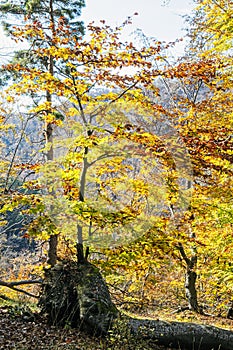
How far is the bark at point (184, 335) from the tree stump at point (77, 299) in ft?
1.95

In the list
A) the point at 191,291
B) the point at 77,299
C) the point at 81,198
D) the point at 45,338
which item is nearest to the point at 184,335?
the point at 77,299

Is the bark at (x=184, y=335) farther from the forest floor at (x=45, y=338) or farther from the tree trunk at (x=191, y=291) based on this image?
the tree trunk at (x=191, y=291)

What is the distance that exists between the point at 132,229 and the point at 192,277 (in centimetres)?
545

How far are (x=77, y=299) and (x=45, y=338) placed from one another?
0.92 m

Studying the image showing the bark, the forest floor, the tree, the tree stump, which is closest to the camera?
the forest floor

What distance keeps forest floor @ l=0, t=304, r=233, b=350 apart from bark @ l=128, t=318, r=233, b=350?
227 millimetres

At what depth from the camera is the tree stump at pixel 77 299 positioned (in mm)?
5359

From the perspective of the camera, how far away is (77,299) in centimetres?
564

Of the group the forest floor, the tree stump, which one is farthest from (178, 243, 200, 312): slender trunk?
the tree stump

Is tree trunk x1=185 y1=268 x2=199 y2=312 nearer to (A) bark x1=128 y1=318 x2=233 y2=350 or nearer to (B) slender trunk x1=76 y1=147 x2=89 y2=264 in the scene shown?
(A) bark x1=128 y1=318 x2=233 y2=350

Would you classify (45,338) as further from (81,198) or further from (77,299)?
(81,198)

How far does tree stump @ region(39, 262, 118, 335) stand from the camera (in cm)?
536

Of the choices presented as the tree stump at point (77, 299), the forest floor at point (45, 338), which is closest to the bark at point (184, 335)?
the forest floor at point (45, 338)

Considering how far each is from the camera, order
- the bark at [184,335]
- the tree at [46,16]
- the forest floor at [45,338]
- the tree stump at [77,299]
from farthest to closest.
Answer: the tree at [46,16]
the bark at [184,335]
the tree stump at [77,299]
the forest floor at [45,338]
